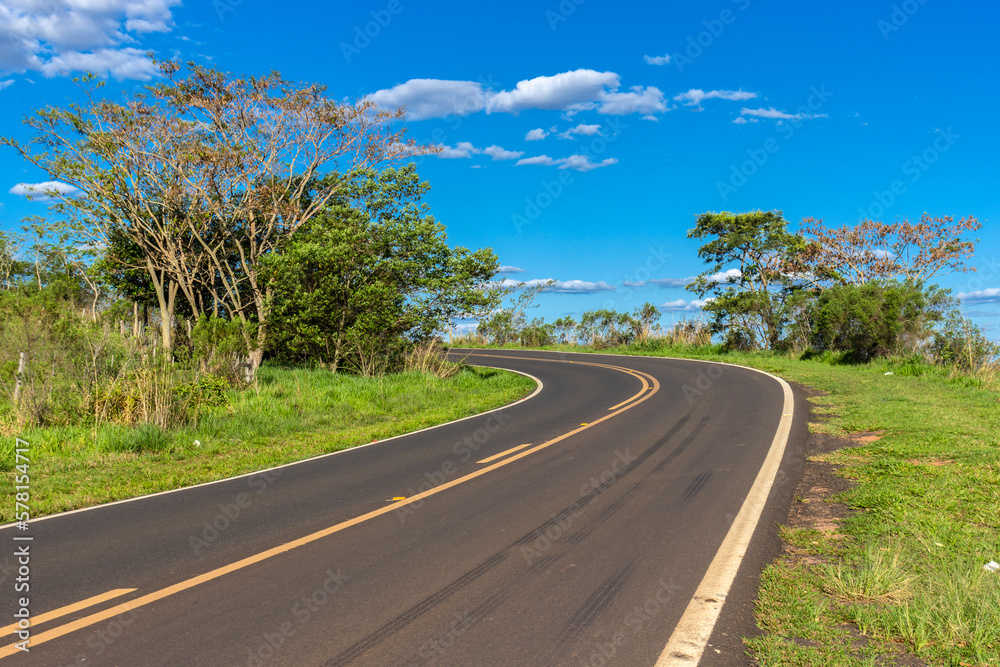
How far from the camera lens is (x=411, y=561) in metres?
5.40

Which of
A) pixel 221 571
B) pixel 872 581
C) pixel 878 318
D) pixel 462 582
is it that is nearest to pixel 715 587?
pixel 872 581

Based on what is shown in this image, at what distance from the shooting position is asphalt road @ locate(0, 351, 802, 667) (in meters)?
4.00

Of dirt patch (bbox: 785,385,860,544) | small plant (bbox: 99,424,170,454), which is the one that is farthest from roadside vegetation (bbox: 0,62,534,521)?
dirt patch (bbox: 785,385,860,544)

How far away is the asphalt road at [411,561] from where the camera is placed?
13.1 ft

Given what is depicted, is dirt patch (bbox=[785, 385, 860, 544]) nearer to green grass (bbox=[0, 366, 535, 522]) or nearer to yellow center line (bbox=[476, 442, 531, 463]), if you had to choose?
yellow center line (bbox=[476, 442, 531, 463])

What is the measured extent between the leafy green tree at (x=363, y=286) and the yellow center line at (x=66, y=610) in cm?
1551

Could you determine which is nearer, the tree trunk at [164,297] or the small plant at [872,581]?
the small plant at [872,581]

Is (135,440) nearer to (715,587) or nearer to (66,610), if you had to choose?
(66,610)

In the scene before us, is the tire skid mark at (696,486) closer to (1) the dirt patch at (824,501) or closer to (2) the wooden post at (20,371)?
(1) the dirt patch at (824,501)

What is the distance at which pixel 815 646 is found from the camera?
3.86m

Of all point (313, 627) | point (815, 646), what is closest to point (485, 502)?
point (313, 627)

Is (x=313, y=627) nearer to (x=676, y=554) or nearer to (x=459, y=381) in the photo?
(x=676, y=554)

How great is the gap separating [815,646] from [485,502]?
4.02 m

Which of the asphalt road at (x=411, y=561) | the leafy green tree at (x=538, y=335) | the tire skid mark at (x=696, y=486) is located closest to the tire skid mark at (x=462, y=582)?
the asphalt road at (x=411, y=561)
